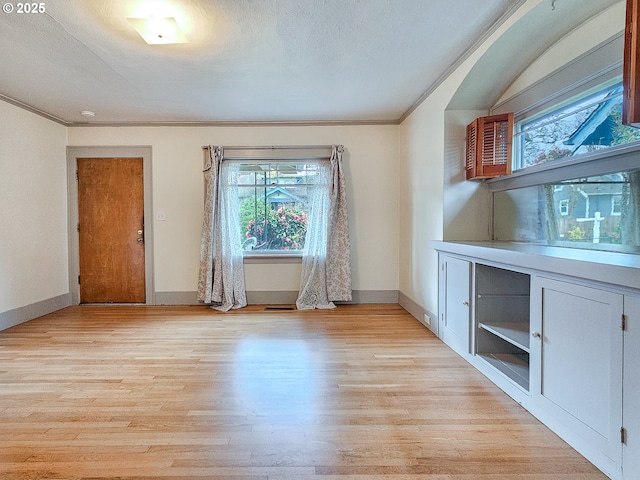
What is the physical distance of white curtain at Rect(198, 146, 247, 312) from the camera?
4.20m

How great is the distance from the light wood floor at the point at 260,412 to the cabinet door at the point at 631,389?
0.21 m

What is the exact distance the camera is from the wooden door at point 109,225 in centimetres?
434

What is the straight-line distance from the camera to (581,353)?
1.50 meters

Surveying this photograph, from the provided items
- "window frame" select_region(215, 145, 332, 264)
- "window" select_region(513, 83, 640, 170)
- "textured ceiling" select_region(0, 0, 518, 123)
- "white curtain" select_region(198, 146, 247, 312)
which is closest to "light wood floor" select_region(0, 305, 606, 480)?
"white curtain" select_region(198, 146, 247, 312)

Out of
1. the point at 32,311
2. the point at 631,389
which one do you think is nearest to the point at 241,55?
the point at 631,389

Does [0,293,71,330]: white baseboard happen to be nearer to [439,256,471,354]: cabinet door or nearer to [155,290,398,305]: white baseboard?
[155,290,398,305]: white baseboard

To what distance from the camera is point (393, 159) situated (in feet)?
14.3

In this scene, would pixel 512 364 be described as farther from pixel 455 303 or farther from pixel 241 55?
pixel 241 55

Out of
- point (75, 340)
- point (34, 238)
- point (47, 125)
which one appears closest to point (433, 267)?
point (75, 340)

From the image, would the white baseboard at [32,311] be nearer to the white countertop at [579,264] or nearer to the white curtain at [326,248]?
the white curtain at [326,248]

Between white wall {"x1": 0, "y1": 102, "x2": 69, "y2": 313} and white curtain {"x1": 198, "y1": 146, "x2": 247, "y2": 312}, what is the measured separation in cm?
183

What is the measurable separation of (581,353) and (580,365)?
58 millimetres

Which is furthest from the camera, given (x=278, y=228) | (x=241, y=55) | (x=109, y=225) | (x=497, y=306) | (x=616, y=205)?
(x=278, y=228)

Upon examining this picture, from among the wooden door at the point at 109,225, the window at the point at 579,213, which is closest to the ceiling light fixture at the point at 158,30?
the wooden door at the point at 109,225
